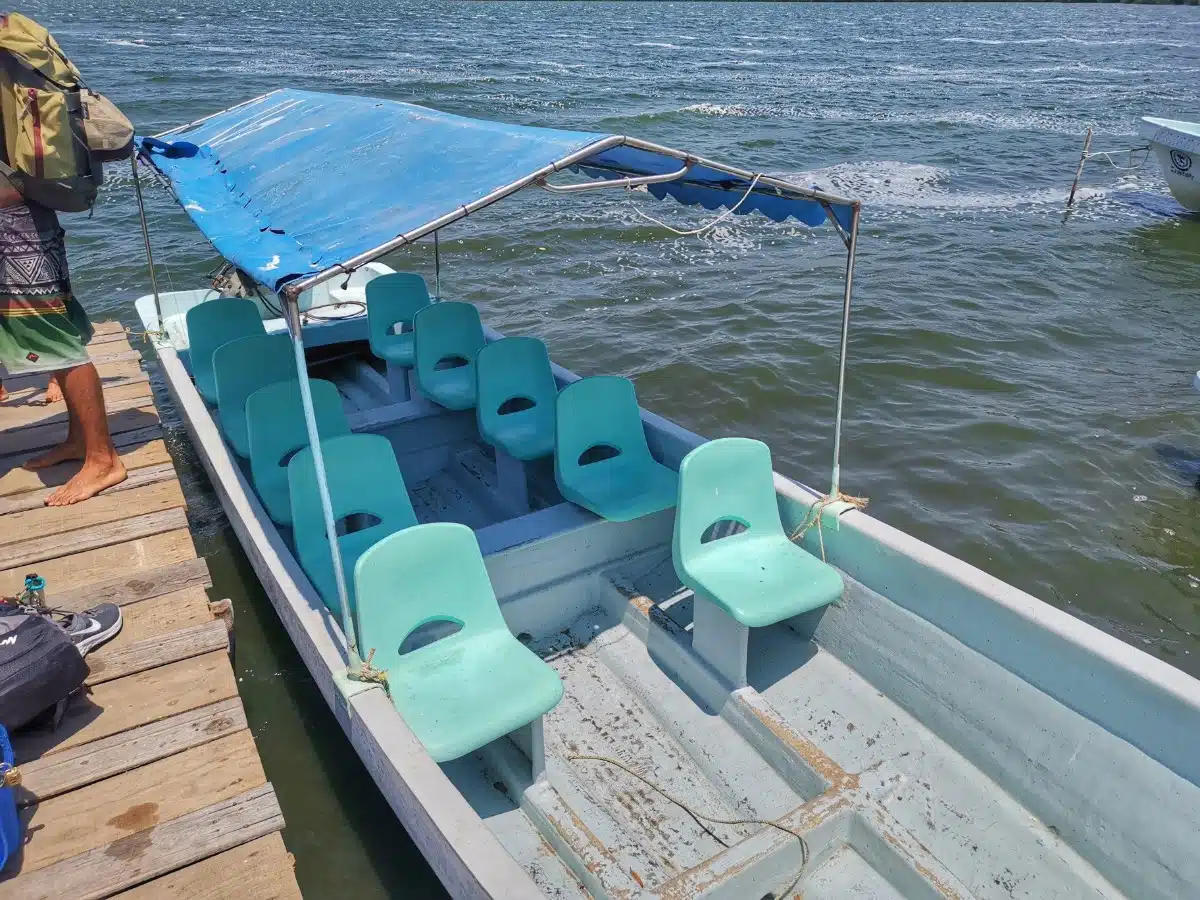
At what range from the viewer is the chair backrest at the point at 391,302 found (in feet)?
22.7

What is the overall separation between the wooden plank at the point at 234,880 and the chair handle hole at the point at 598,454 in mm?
2884

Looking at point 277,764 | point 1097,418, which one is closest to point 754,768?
point 277,764

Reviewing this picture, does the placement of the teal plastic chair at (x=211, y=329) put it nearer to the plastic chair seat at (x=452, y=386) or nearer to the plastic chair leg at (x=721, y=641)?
the plastic chair seat at (x=452, y=386)

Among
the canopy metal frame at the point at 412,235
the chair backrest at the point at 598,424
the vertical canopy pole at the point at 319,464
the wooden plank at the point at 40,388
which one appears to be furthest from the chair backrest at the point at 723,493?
the wooden plank at the point at 40,388

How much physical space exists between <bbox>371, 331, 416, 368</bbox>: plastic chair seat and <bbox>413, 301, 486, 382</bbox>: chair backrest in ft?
0.94

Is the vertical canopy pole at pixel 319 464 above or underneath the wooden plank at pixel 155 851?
above

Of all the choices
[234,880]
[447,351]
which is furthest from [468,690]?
[447,351]

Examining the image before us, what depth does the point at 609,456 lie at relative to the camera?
5.48 m

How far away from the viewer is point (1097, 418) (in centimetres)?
910

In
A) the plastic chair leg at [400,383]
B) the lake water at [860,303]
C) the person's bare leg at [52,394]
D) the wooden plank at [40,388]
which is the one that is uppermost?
the person's bare leg at [52,394]

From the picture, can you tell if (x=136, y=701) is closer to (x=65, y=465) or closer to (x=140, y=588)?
(x=140, y=588)

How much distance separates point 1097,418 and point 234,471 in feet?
27.1

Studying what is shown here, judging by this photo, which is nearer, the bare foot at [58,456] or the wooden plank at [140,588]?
the wooden plank at [140,588]

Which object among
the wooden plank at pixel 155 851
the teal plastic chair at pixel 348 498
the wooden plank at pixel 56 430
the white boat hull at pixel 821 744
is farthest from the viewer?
the wooden plank at pixel 56 430
